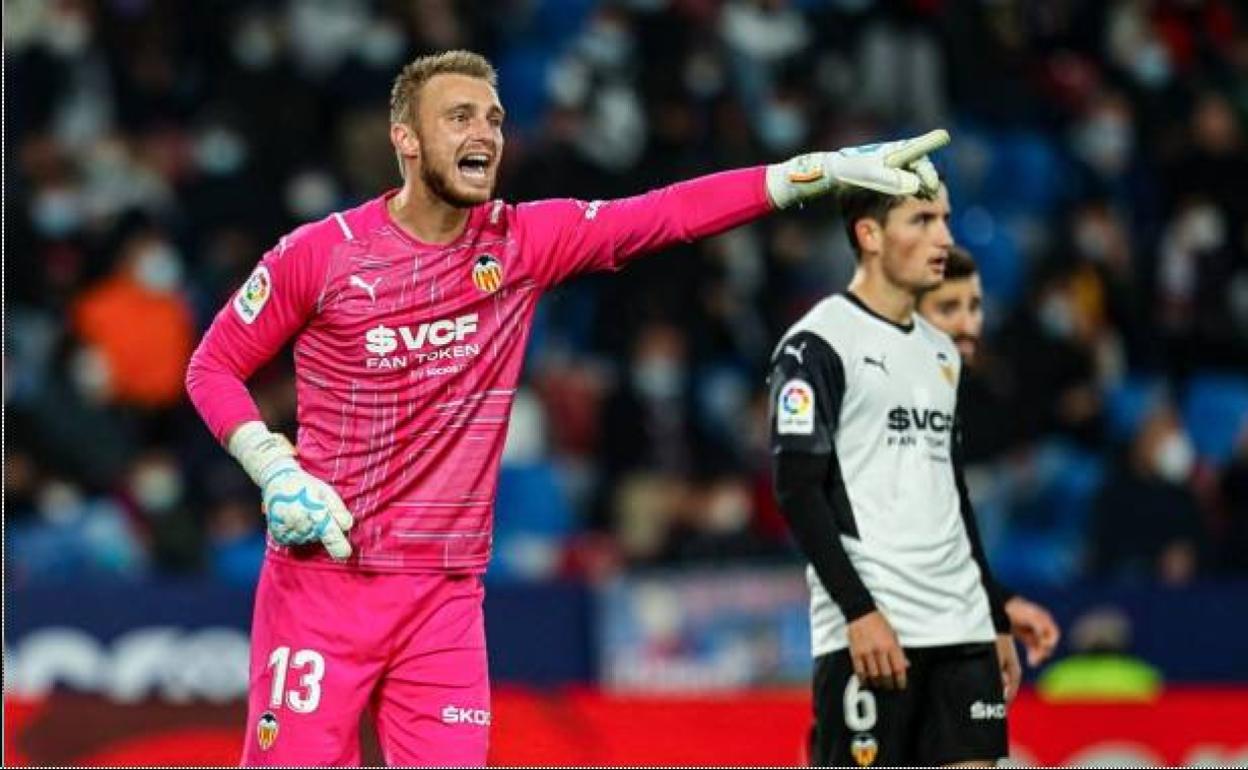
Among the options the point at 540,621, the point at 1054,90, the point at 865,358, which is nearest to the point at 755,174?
the point at 865,358

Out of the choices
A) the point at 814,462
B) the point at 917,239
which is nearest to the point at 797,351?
the point at 814,462

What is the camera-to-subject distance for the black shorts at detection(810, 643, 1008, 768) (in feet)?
23.4

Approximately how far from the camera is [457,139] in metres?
6.29

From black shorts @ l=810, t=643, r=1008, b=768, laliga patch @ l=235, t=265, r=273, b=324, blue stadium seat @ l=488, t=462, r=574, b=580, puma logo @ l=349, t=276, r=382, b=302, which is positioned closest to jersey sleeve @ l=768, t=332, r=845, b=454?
black shorts @ l=810, t=643, r=1008, b=768

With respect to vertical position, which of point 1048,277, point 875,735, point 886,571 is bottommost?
point 875,735

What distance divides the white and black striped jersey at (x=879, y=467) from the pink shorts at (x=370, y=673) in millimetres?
1215

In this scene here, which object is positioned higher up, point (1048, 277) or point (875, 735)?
point (1048, 277)

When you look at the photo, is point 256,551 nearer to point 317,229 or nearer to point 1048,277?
point 1048,277

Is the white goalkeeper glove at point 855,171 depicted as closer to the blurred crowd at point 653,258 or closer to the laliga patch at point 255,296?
the laliga patch at point 255,296

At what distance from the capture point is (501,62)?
16.4 metres

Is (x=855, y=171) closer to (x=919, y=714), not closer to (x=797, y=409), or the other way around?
(x=797, y=409)

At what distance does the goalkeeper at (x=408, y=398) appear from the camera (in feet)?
20.4

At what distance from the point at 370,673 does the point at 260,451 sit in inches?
24.3

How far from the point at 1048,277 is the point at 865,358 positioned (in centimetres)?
862
